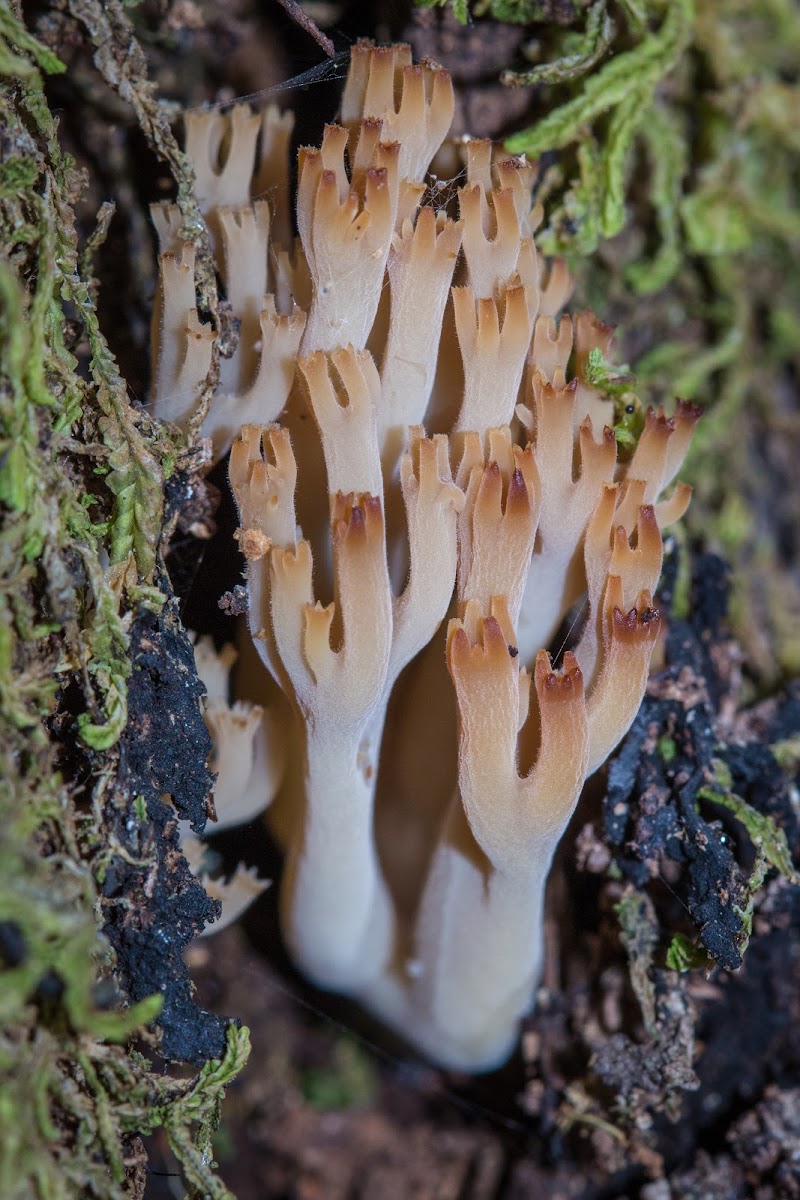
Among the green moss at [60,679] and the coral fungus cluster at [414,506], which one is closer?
the green moss at [60,679]

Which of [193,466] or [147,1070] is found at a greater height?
[193,466]

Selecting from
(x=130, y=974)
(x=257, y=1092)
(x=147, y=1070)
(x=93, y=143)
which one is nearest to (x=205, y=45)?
(x=93, y=143)

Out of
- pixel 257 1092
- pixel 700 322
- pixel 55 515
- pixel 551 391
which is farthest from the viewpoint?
pixel 700 322

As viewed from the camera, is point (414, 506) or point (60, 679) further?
point (414, 506)

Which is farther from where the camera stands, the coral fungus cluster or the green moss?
the coral fungus cluster

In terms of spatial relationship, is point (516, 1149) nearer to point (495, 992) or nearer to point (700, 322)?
point (495, 992)

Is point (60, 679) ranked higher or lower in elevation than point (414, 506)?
lower

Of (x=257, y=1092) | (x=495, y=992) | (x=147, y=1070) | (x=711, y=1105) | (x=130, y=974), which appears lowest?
(x=257, y=1092)

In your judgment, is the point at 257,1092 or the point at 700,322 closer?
the point at 257,1092
